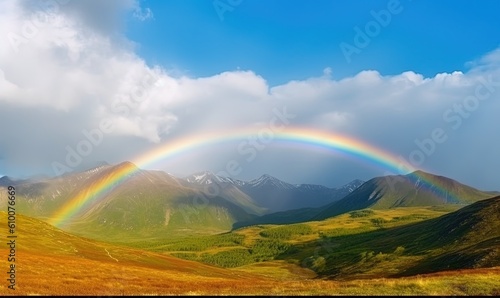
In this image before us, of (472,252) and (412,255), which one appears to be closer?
(472,252)

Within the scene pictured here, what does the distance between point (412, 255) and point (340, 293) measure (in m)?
140

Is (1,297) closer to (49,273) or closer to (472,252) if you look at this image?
(49,273)

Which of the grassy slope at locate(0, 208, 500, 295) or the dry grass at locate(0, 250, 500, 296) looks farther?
the grassy slope at locate(0, 208, 500, 295)

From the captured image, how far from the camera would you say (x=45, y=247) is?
92188mm

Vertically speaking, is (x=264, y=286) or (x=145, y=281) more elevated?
(x=145, y=281)

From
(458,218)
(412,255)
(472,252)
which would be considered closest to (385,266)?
(412,255)

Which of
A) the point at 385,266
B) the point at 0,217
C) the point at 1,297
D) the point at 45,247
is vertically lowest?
the point at 385,266

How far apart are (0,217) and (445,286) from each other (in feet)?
404

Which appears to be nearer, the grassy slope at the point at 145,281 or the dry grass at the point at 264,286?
the dry grass at the point at 264,286

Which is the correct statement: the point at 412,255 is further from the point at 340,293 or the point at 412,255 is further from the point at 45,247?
the point at 340,293

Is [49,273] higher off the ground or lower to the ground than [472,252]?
higher

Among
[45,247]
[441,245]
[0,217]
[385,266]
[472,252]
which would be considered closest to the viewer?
[45,247]

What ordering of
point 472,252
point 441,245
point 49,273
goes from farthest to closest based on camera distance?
point 441,245 < point 472,252 < point 49,273

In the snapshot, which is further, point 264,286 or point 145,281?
point 145,281
